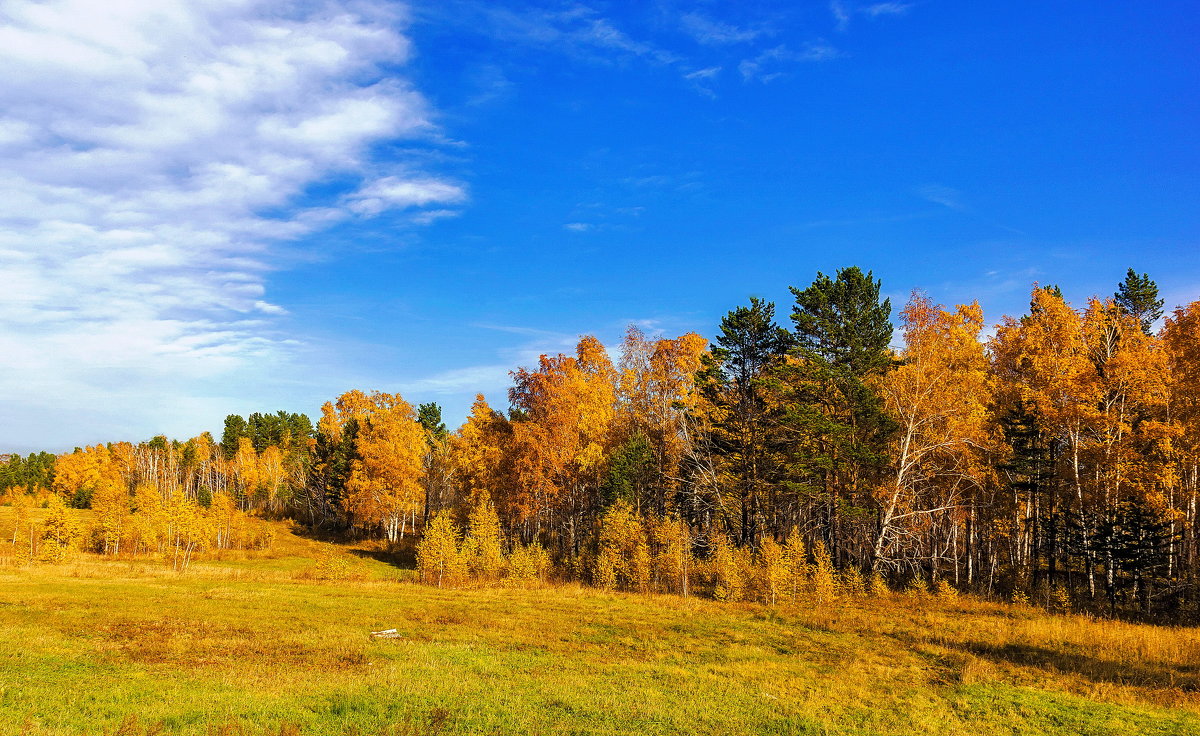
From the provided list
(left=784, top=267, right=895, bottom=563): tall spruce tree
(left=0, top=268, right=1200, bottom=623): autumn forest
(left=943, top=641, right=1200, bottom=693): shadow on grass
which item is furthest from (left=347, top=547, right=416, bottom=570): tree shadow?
(left=943, top=641, right=1200, bottom=693): shadow on grass

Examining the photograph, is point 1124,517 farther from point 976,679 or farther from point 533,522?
point 533,522

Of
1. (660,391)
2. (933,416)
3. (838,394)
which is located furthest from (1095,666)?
(660,391)

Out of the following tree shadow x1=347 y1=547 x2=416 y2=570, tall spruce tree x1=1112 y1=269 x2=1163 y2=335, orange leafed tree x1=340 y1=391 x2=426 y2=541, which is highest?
tall spruce tree x1=1112 y1=269 x2=1163 y2=335

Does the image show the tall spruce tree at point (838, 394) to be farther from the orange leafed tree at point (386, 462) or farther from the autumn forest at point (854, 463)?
the orange leafed tree at point (386, 462)

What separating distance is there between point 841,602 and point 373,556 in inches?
1866

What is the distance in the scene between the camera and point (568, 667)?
20188 mm

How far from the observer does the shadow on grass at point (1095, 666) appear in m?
19.7

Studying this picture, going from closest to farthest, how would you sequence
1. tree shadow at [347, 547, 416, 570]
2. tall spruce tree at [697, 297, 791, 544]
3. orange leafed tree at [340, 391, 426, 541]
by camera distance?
tall spruce tree at [697, 297, 791, 544] < tree shadow at [347, 547, 416, 570] < orange leafed tree at [340, 391, 426, 541]

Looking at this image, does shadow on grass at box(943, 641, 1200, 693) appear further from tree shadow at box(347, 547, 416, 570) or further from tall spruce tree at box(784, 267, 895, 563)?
tree shadow at box(347, 547, 416, 570)

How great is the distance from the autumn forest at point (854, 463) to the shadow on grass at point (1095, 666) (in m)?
11.2

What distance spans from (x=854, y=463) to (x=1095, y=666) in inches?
751

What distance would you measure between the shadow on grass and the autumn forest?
36.8 feet

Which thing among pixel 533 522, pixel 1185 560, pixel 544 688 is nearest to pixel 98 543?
pixel 533 522

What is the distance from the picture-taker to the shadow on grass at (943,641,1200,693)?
1967 cm
